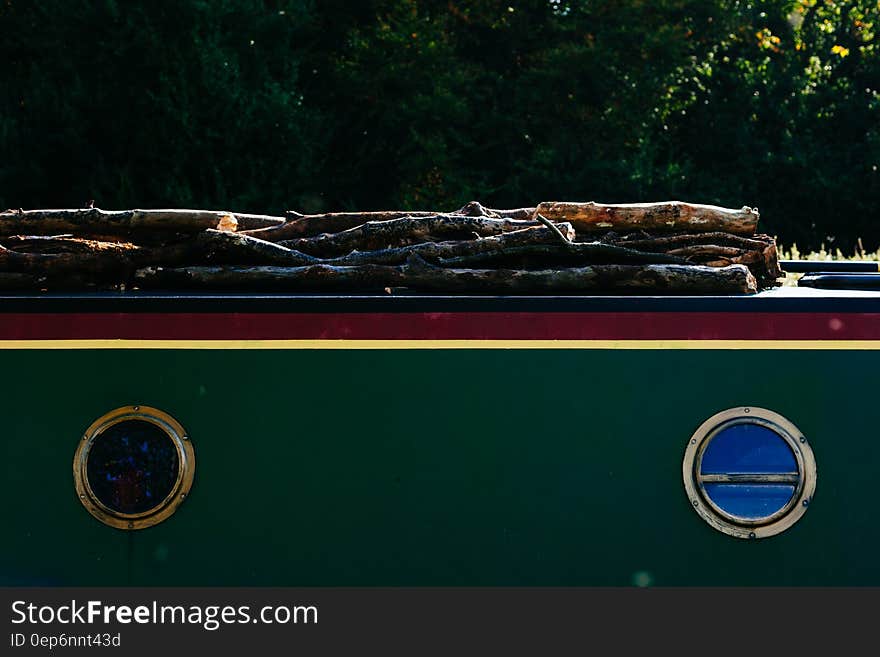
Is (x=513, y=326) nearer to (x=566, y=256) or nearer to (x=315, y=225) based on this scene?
(x=566, y=256)

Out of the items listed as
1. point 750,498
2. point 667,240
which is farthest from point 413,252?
point 750,498

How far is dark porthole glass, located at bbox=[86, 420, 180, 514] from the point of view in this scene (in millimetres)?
2822

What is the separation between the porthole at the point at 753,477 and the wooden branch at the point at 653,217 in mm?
605

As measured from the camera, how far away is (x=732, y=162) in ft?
62.5

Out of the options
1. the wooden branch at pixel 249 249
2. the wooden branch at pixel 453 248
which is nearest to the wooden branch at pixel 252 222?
the wooden branch at pixel 249 249

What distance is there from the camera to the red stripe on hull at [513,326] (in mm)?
2766

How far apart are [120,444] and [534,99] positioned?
16362 millimetres

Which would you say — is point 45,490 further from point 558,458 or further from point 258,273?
point 558,458

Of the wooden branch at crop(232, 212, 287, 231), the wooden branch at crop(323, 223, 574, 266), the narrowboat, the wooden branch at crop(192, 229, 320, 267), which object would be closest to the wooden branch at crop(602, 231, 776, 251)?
the wooden branch at crop(323, 223, 574, 266)

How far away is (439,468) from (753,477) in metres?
0.73

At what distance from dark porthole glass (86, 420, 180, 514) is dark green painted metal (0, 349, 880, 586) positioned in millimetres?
61

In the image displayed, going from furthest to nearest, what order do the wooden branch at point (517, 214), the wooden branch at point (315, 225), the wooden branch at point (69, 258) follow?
the wooden branch at point (517, 214) < the wooden branch at point (315, 225) < the wooden branch at point (69, 258)

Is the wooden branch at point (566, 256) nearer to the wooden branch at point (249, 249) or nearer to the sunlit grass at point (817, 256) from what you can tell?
the wooden branch at point (249, 249)

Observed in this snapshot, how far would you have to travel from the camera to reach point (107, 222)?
10.5 ft
